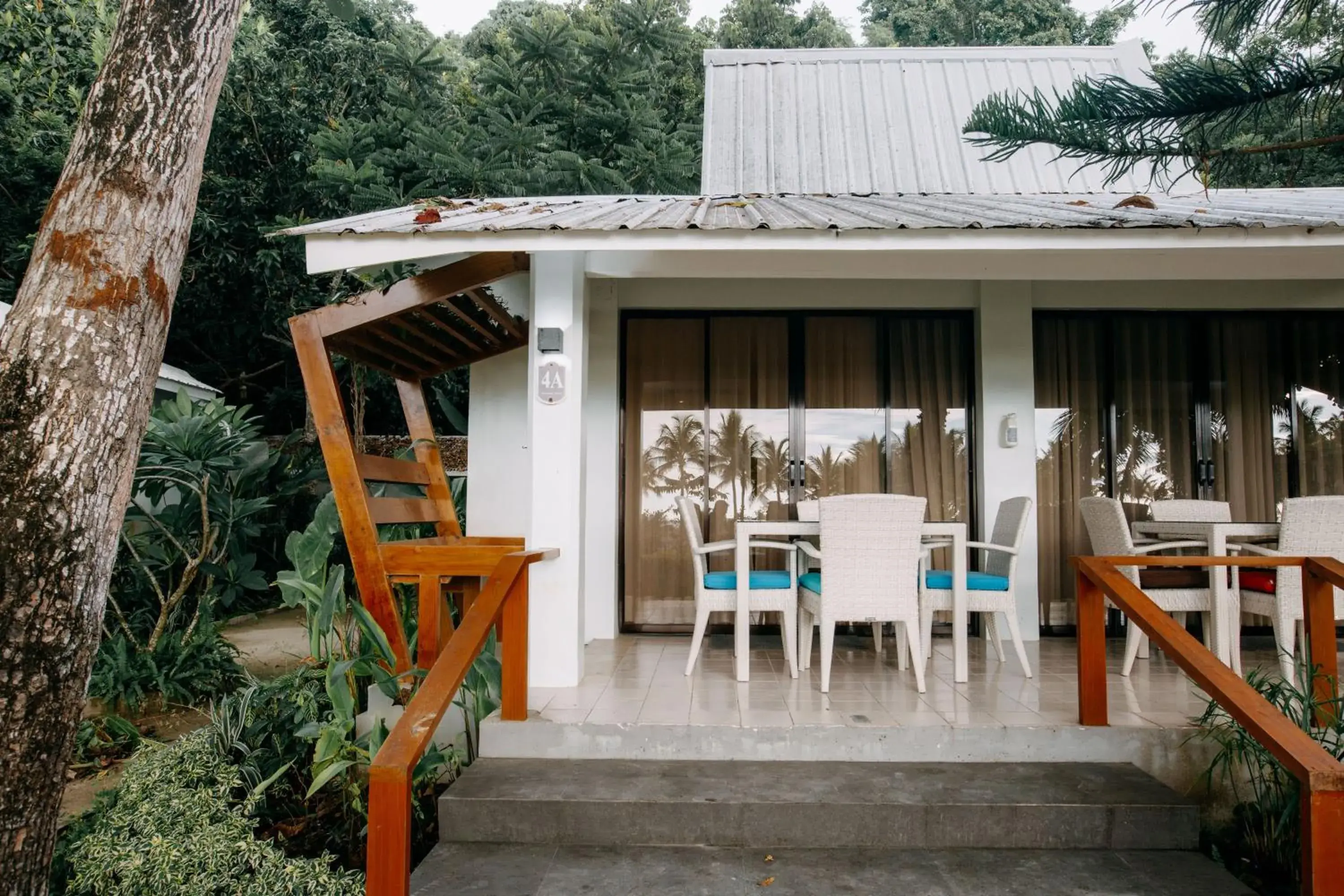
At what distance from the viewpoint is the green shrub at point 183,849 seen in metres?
2.96

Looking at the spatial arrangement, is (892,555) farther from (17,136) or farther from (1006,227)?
(17,136)

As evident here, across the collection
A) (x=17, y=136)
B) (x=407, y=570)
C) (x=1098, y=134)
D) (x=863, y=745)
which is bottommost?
(x=863, y=745)

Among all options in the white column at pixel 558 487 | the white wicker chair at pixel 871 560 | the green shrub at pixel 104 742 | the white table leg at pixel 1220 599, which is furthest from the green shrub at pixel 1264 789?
the green shrub at pixel 104 742

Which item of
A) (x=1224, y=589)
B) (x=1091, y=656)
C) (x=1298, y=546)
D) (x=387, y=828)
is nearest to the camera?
(x=387, y=828)

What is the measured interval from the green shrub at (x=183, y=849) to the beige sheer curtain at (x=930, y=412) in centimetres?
439

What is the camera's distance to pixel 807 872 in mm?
2824

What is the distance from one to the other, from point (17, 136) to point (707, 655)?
9.92 meters

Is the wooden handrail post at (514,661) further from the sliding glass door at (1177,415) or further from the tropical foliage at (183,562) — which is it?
the sliding glass door at (1177,415)

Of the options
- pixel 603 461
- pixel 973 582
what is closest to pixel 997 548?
pixel 973 582

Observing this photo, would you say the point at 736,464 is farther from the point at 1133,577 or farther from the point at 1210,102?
the point at 1210,102

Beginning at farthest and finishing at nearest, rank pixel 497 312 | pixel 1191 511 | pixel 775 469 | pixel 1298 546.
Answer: pixel 775 469 → pixel 1191 511 → pixel 497 312 → pixel 1298 546

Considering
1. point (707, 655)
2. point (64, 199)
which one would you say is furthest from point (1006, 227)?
point (64, 199)

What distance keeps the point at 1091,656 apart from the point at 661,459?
3.27m

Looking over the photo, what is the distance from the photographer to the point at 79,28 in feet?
32.6
